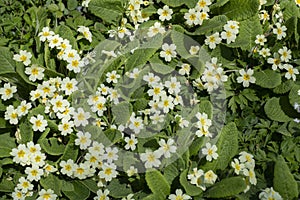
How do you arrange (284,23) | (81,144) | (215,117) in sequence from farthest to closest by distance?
(284,23) < (215,117) < (81,144)

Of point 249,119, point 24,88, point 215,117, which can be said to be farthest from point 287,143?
point 24,88

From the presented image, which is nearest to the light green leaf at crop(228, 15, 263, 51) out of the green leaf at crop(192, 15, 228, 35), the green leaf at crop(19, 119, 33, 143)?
the green leaf at crop(192, 15, 228, 35)

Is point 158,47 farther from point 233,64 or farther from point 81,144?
point 81,144

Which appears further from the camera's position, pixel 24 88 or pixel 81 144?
pixel 24 88

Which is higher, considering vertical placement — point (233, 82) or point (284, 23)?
point (284, 23)

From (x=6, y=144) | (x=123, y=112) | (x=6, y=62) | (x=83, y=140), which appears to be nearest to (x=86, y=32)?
(x=6, y=62)

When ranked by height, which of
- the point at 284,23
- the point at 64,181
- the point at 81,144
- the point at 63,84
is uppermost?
the point at 284,23

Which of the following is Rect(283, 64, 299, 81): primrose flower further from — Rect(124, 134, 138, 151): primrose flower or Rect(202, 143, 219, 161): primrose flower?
Rect(124, 134, 138, 151): primrose flower
